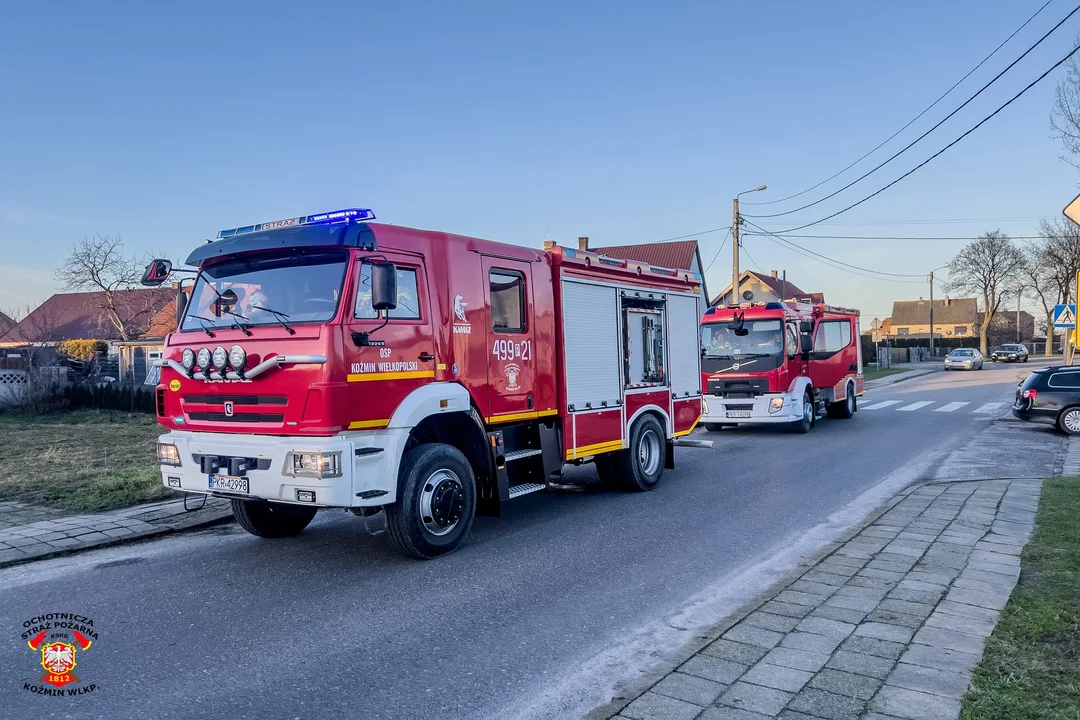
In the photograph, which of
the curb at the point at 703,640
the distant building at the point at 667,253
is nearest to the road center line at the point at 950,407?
the curb at the point at 703,640

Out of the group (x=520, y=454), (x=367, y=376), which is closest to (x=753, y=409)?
(x=520, y=454)

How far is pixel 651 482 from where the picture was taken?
9891mm

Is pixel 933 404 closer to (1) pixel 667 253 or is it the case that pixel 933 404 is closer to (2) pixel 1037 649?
(2) pixel 1037 649

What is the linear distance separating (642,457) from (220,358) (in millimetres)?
5523

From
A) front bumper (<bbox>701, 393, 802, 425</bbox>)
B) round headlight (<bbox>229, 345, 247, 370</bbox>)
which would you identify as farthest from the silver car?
round headlight (<bbox>229, 345, 247, 370</bbox>)

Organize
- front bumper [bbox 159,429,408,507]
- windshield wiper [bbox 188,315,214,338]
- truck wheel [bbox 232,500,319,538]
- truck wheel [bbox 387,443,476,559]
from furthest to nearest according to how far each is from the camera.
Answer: truck wheel [bbox 232,500,319,538] < windshield wiper [bbox 188,315,214,338] < truck wheel [bbox 387,443,476,559] < front bumper [bbox 159,429,408,507]

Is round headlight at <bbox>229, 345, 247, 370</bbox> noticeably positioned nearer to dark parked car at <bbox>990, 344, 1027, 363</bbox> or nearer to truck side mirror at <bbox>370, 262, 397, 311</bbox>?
truck side mirror at <bbox>370, 262, 397, 311</bbox>

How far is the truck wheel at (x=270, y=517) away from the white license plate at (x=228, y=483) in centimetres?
84

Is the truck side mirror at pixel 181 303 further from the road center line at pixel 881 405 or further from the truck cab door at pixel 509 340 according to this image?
the road center line at pixel 881 405

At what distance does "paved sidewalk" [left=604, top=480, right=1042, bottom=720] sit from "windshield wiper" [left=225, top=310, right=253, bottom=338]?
405 centimetres

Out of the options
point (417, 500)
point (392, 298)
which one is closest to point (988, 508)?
point (417, 500)

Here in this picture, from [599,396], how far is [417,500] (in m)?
3.26

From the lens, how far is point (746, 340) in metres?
16.0

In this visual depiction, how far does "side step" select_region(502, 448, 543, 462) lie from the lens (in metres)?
Answer: 7.48
